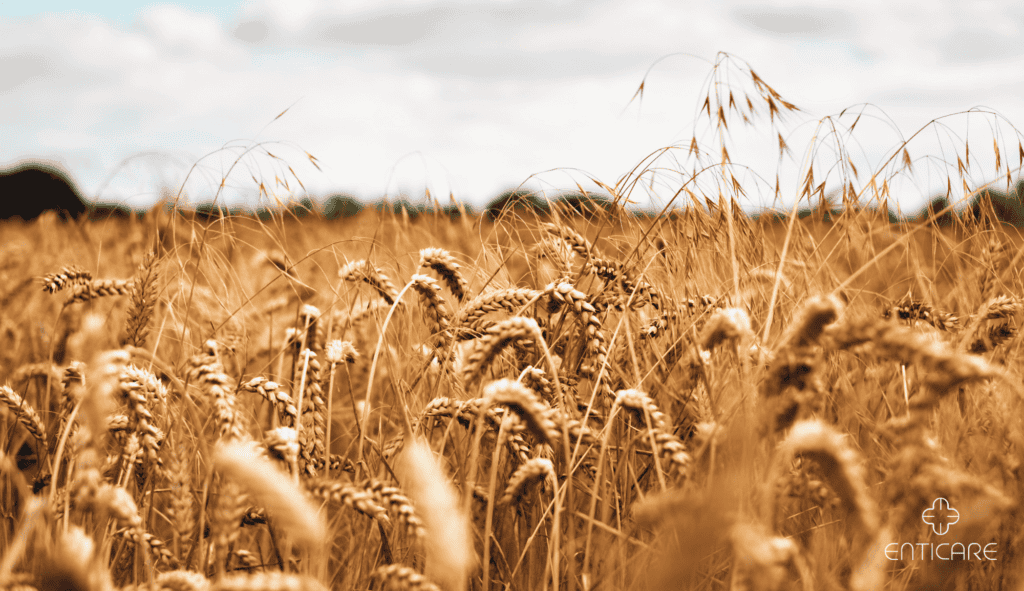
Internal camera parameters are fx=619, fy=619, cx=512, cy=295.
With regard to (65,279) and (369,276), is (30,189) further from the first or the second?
(369,276)

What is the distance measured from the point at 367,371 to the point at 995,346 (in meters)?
1.63

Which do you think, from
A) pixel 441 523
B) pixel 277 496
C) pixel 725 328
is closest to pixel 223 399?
pixel 277 496

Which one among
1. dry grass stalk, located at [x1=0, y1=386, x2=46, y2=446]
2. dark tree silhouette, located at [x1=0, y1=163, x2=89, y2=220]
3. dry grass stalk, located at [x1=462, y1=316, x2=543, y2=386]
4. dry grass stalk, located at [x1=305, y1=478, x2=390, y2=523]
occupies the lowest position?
dry grass stalk, located at [x1=305, y1=478, x2=390, y2=523]

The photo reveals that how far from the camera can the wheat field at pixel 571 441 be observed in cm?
63

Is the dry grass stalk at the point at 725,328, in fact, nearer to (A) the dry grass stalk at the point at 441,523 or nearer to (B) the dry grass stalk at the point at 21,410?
(A) the dry grass stalk at the point at 441,523

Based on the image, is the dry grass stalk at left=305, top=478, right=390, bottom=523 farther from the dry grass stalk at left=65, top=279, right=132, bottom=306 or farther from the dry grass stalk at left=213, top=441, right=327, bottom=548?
the dry grass stalk at left=65, top=279, right=132, bottom=306

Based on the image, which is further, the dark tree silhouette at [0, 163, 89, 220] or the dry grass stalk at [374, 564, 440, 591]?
the dark tree silhouette at [0, 163, 89, 220]

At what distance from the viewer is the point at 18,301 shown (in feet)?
7.86

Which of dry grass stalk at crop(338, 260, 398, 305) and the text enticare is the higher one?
dry grass stalk at crop(338, 260, 398, 305)

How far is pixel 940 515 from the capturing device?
0.91 metres

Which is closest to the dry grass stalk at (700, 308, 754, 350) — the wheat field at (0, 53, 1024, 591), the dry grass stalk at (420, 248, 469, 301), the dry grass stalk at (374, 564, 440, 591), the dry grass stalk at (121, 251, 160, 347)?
the wheat field at (0, 53, 1024, 591)

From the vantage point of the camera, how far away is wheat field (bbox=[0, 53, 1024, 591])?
63 centimetres

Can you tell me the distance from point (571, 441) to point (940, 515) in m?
0.57

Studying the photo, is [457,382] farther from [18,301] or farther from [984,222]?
[18,301]
